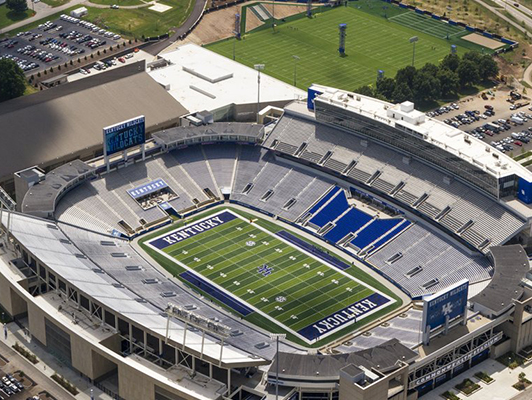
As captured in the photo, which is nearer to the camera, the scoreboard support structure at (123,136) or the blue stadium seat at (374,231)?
the blue stadium seat at (374,231)

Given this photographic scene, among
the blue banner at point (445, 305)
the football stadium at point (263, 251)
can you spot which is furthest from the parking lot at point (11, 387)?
the blue banner at point (445, 305)

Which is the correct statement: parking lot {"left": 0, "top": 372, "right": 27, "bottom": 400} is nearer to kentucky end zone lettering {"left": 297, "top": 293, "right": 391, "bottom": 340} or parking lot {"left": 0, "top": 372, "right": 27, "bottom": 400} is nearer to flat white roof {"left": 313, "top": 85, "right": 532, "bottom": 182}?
kentucky end zone lettering {"left": 297, "top": 293, "right": 391, "bottom": 340}

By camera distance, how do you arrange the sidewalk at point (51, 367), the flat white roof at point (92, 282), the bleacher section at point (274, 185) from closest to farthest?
the flat white roof at point (92, 282) → the sidewalk at point (51, 367) → the bleacher section at point (274, 185)

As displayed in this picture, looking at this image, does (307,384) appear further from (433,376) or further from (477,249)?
(477,249)

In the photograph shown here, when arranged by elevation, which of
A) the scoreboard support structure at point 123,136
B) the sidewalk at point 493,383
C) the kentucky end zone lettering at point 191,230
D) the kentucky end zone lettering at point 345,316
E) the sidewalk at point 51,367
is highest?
the scoreboard support structure at point 123,136

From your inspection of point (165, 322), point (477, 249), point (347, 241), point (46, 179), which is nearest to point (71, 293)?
point (165, 322)

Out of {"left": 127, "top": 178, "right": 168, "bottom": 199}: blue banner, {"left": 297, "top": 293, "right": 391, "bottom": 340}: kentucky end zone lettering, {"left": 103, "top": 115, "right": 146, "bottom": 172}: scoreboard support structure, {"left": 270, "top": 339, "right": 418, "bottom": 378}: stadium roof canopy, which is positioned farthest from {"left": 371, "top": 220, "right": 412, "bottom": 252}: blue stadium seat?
{"left": 103, "top": 115, "right": 146, "bottom": 172}: scoreboard support structure

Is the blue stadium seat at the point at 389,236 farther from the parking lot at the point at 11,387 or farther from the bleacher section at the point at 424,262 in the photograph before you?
the parking lot at the point at 11,387
